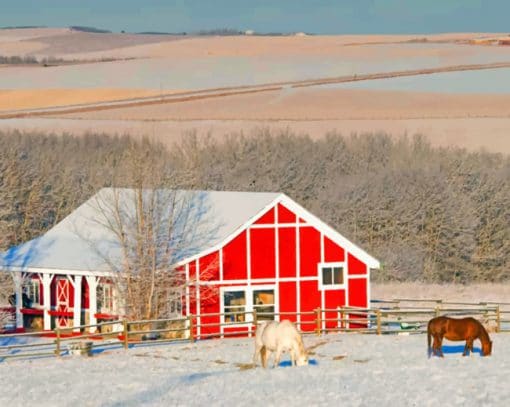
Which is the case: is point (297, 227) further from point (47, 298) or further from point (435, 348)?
point (435, 348)

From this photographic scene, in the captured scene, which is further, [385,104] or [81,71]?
[81,71]

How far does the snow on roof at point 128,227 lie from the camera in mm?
40656

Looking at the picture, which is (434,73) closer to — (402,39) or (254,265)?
(402,39)

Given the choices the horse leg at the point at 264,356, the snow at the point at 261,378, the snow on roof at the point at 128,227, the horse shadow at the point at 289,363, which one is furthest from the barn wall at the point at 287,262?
the horse leg at the point at 264,356

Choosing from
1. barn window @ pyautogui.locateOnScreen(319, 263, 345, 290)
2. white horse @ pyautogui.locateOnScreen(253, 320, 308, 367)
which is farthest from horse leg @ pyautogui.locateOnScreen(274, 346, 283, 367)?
barn window @ pyautogui.locateOnScreen(319, 263, 345, 290)

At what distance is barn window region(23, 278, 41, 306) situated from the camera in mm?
42500

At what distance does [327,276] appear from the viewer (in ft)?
135

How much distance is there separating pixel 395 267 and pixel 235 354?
35.6 m

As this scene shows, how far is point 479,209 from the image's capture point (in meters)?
75.2

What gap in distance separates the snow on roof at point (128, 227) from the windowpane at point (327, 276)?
2.60 metres

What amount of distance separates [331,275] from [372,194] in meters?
32.5

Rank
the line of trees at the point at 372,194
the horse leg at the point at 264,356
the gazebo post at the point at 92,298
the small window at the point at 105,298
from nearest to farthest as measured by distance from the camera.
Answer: the horse leg at the point at 264,356 < the gazebo post at the point at 92,298 < the small window at the point at 105,298 < the line of trees at the point at 372,194

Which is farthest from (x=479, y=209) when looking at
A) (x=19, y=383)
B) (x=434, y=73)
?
(x=434, y=73)

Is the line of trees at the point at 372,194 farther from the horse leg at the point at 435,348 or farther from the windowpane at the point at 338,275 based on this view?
the horse leg at the point at 435,348
